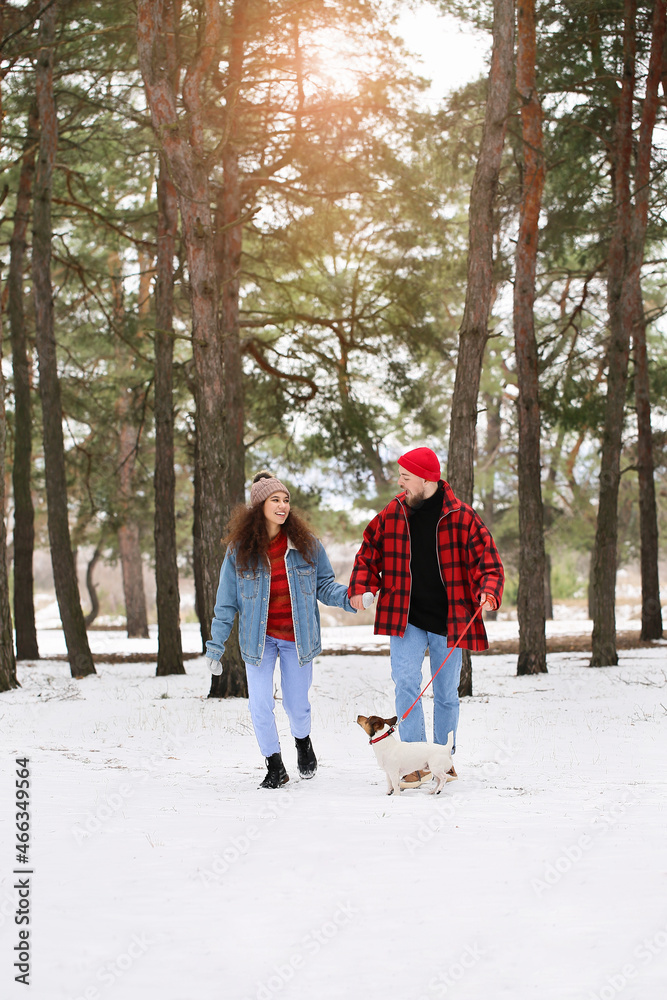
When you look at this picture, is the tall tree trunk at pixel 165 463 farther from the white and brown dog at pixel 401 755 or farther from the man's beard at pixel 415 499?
the white and brown dog at pixel 401 755

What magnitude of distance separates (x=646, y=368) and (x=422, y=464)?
1198 cm

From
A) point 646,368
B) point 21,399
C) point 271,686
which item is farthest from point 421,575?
point 646,368

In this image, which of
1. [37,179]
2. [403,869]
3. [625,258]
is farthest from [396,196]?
[403,869]

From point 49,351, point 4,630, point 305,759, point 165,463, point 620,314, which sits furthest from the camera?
point 165,463

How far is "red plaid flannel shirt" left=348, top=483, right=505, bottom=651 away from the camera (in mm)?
5008

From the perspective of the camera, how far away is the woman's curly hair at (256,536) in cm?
516

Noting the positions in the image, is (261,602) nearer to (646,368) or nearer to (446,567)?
(446,567)

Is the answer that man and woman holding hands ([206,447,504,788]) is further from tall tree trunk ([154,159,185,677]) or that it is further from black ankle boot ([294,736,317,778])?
tall tree trunk ([154,159,185,677])

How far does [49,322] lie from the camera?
12.2 m

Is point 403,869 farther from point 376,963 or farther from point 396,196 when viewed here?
point 396,196

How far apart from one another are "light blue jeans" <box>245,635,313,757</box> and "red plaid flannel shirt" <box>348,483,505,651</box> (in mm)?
531

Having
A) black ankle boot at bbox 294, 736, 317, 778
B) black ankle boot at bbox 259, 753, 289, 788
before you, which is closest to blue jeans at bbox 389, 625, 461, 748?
black ankle boot at bbox 294, 736, 317, 778

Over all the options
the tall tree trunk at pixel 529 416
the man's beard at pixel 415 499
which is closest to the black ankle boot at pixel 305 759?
the man's beard at pixel 415 499

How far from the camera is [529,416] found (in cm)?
1264
